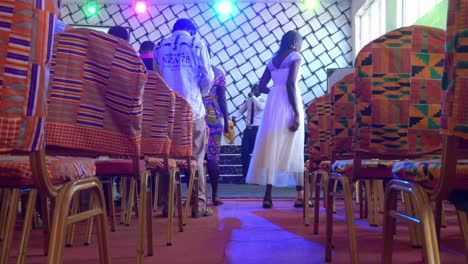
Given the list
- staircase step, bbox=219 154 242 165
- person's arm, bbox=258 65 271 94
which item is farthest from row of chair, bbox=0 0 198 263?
staircase step, bbox=219 154 242 165

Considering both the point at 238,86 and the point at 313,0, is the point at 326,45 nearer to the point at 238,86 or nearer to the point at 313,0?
the point at 313,0

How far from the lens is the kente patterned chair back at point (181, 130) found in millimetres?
2844

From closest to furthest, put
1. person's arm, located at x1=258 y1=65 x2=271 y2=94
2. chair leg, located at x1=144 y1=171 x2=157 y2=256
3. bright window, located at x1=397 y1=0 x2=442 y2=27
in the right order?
chair leg, located at x1=144 y1=171 x2=157 y2=256 < person's arm, located at x1=258 y1=65 x2=271 y2=94 < bright window, located at x1=397 y1=0 x2=442 y2=27

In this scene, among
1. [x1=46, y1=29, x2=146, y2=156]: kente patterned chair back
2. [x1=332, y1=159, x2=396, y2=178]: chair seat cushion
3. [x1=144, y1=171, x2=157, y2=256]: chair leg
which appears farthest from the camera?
[x1=144, y1=171, x2=157, y2=256]: chair leg

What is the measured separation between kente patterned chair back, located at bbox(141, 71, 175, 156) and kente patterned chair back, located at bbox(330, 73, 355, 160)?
763 mm

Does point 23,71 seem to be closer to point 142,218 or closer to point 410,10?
point 142,218

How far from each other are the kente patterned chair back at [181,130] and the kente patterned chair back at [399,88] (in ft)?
4.31

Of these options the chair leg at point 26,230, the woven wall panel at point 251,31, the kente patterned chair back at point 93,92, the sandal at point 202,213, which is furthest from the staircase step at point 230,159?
the kente patterned chair back at point 93,92

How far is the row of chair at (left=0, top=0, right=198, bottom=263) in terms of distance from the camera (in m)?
0.78

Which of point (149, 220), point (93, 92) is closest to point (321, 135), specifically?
point (149, 220)

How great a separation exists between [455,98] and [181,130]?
211 cm

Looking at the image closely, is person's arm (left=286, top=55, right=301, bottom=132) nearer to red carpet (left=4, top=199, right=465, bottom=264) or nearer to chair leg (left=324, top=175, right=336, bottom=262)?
red carpet (left=4, top=199, right=465, bottom=264)

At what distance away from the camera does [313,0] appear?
9258mm

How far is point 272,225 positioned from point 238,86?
5967mm
